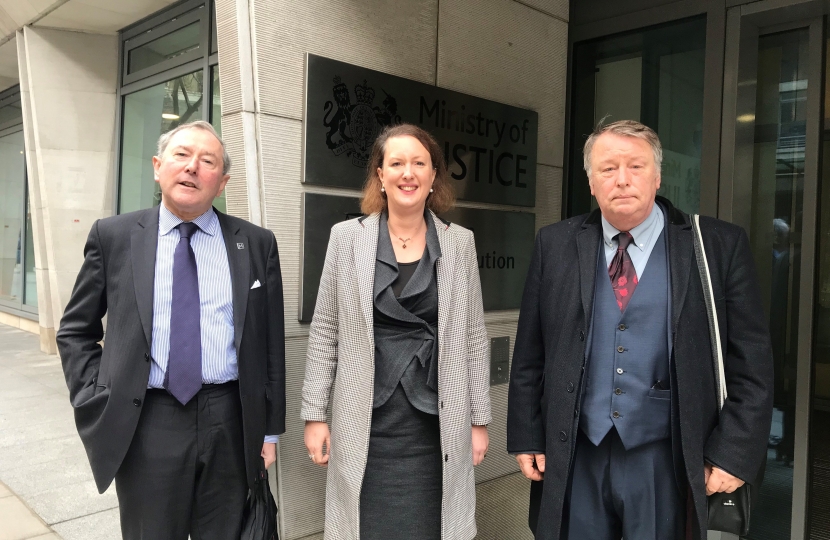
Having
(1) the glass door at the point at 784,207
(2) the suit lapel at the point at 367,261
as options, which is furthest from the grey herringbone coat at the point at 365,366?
(1) the glass door at the point at 784,207

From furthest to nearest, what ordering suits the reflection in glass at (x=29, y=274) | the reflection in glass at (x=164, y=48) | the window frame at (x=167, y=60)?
the reflection in glass at (x=29, y=274) → the reflection in glass at (x=164, y=48) → the window frame at (x=167, y=60)

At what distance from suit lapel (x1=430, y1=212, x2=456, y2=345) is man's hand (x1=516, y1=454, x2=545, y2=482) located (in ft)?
1.75

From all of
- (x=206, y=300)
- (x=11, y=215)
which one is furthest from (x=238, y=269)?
(x=11, y=215)

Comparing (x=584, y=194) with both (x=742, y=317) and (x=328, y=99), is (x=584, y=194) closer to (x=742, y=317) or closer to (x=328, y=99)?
(x=328, y=99)

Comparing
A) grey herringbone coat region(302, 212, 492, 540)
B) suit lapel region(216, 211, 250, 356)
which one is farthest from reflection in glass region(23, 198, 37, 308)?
grey herringbone coat region(302, 212, 492, 540)

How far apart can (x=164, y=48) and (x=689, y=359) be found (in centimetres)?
698

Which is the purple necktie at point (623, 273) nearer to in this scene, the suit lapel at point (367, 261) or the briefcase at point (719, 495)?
the briefcase at point (719, 495)

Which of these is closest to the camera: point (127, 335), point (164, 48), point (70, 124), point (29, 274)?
point (127, 335)

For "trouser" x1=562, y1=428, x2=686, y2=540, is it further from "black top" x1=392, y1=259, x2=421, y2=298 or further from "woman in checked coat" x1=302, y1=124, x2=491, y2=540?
"black top" x1=392, y1=259, x2=421, y2=298

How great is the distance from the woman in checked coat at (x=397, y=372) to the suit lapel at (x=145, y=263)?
2.12ft

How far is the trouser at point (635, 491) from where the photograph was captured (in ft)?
6.93

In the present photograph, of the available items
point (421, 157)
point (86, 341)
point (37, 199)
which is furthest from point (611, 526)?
point (37, 199)

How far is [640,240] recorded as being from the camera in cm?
224

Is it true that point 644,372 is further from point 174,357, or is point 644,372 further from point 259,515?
point 174,357
